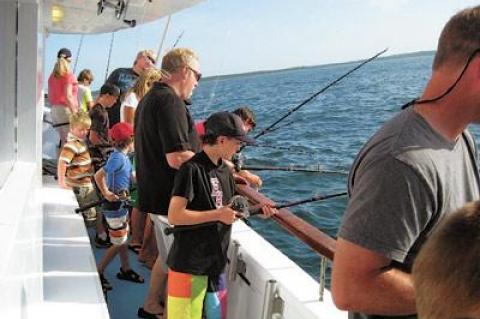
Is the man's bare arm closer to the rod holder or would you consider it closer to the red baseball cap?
the rod holder

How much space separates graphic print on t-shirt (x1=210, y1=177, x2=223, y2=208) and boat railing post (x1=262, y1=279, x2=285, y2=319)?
470 mm

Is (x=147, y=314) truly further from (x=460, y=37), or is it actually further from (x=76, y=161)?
(x=460, y=37)

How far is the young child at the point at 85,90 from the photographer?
20.6ft

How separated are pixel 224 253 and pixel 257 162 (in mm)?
10564

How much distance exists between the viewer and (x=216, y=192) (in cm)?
235

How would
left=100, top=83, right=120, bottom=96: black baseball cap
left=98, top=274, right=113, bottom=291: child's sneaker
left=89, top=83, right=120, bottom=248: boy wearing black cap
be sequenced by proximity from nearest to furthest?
1. left=98, top=274, right=113, bottom=291: child's sneaker
2. left=89, top=83, right=120, bottom=248: boy wearing black cap
3. left=100, top=83, right=120, bottom=96: black baseball cap

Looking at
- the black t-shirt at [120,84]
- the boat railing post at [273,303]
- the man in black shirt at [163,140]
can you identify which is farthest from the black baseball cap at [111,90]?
the boat railing post at [273,303]

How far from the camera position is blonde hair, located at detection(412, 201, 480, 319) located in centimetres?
83

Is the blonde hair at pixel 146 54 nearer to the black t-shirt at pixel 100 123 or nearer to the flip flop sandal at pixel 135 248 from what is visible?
the black t-shirt at pixel 100 123

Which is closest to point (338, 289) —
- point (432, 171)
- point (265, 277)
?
point (432, 171)

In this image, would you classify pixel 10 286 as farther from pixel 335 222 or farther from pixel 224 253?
pixel 335 222

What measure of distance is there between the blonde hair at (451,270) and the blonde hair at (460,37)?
0.40 meters

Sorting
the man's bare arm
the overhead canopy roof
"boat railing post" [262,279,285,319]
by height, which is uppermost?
the overhead canopy roof

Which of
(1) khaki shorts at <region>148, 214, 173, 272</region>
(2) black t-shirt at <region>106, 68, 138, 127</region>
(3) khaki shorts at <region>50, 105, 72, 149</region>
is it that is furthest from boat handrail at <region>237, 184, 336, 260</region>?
(3) khaki shorts at <region>50, 105, 72, 149</region>
